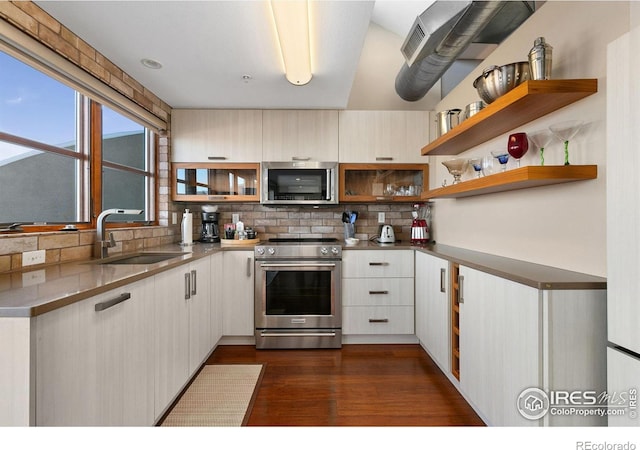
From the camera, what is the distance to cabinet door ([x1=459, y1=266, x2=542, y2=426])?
4.10ft

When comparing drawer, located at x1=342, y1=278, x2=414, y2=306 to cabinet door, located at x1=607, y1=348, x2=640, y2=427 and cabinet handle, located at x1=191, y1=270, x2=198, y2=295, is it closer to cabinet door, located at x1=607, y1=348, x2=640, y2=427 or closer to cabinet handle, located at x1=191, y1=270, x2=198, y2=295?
cabinet handle, located at x1=191, y1=270, x2=198, y2=295

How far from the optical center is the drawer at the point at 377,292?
9.01 ft

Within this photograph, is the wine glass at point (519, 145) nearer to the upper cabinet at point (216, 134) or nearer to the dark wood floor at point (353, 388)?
the dark wood floor at point (353, 388)

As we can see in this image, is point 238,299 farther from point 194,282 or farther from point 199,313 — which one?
point 194,282

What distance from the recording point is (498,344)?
57.8 inches

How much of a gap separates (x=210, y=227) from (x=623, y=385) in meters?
3.12

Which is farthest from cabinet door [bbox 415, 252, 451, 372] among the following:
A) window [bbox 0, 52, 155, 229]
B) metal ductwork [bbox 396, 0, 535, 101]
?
window [bbox 0, 52, 155, 229]

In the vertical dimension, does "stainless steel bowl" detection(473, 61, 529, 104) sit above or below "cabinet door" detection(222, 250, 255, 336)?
above

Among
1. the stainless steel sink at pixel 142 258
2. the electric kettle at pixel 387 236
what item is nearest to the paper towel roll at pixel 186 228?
the stainless steel sink at pixel 142 258

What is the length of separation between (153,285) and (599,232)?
206cm

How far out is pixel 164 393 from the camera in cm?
163

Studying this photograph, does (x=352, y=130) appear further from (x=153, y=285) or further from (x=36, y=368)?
(x=36, y=368)

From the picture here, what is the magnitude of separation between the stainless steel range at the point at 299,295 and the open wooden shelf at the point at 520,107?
136 cm

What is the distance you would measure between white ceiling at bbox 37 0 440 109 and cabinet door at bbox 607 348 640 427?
1.91m
